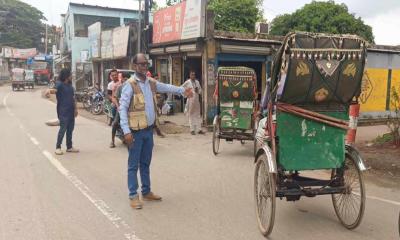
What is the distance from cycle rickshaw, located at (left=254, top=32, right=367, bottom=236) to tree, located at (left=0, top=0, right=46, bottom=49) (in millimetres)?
74110

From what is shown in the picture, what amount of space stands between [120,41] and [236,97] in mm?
15883

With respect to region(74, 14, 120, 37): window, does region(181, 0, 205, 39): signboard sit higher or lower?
lower

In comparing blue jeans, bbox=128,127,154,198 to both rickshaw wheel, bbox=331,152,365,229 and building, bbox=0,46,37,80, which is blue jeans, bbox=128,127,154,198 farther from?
building, bbox=0,46,37,80

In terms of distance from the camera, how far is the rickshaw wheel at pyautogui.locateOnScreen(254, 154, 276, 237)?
4.81 m

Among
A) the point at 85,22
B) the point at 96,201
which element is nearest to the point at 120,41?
the point at 96,201

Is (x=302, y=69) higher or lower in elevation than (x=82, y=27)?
→ lower

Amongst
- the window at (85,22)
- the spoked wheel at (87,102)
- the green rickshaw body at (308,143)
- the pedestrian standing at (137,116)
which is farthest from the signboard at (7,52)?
the green rickshaw body at (308,143)

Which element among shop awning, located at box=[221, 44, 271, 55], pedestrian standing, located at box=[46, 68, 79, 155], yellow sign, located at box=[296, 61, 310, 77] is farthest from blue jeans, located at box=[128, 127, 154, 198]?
shop awning, located at box=[221, 44, 271, 55]

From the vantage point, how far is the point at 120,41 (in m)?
24.9

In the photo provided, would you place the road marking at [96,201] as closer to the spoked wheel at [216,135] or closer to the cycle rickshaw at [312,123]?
the cycle rickshaw at [312,123]

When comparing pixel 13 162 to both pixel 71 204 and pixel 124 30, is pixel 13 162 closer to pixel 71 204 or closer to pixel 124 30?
pixel 71 204

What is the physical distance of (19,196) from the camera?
21.3ft

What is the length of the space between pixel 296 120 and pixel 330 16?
25.6m

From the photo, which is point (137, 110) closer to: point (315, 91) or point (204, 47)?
point (315, 91)
